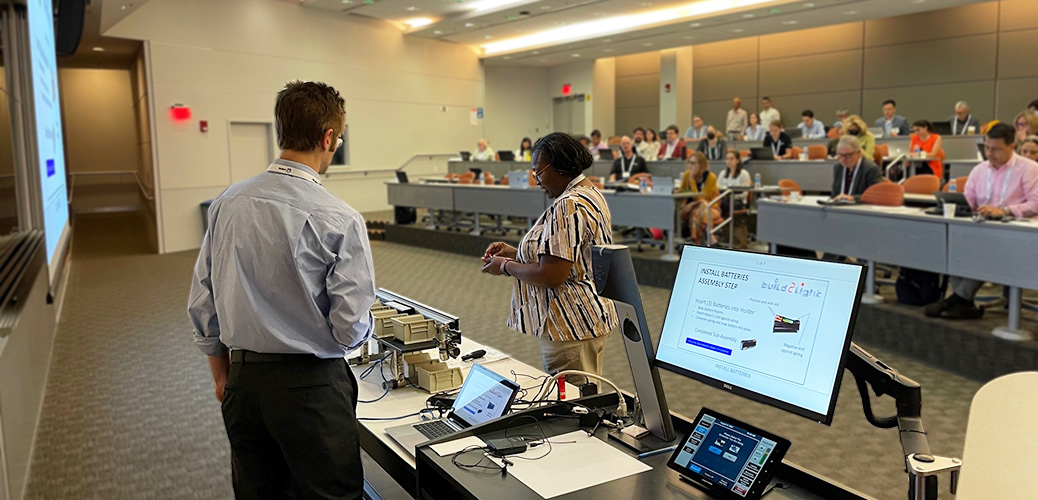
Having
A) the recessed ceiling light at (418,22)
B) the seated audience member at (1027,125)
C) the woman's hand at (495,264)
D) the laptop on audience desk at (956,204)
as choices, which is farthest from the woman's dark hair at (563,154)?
the recessed ceiling light at (418,22)

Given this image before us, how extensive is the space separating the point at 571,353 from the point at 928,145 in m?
9.26

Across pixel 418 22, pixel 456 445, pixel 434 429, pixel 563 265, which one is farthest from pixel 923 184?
pixel 418 22

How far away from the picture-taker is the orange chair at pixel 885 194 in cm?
556

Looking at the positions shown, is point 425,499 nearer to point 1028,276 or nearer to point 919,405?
point 919,405

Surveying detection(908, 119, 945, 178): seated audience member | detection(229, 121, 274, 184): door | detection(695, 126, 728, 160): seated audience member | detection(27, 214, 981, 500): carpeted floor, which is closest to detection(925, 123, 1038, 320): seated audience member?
detection(27, 214, 981, 500): carpeted floor

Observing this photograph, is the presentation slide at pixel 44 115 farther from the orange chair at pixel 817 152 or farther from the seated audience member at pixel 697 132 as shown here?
the seated audience member at pixel 697 132

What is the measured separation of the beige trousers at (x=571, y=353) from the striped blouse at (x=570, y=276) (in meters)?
0.03

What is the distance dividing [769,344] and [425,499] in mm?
855

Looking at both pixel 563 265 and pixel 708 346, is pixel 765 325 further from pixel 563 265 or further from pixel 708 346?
pixel 563 265

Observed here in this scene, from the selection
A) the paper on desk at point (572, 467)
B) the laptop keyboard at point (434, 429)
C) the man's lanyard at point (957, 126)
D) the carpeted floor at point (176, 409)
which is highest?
the man's lanyard at point (957, 126)

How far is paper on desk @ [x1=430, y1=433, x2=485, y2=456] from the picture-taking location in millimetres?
1646

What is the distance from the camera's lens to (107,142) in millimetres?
16984

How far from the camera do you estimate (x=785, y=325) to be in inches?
52.4

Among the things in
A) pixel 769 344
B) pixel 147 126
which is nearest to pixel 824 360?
pixel 769 344
